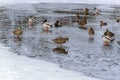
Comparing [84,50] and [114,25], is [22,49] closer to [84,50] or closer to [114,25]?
[84,50]

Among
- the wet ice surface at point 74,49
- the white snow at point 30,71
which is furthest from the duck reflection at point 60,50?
the white snow at point 30,71

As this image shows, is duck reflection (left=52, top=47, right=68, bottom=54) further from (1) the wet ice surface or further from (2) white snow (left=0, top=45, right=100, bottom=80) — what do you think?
(2) white snow (left=0, top=45, right=100, bottom=80)

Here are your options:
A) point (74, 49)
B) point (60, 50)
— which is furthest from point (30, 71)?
point (74, 49)

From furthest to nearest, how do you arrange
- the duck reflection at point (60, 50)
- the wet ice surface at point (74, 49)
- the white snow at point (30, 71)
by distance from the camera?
the duck reflection at point (60, 50), the wet ice surface at point (74, 49), the white snow at point (30, 71)

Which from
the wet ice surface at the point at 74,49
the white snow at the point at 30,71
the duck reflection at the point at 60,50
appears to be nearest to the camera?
the white snow at the point at 30,71

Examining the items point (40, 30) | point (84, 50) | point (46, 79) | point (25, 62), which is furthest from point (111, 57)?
point (40, 30)

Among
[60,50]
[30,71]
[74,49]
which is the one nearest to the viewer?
[30,71]

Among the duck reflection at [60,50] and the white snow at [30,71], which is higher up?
the white snow at [30,71]

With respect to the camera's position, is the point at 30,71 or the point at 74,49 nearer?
the point at 30,71

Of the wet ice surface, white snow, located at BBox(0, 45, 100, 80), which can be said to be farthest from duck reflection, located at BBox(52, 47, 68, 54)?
white snow, located at BBox(0, 45, 100, 80)

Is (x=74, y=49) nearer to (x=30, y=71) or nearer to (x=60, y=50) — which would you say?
(x=60, y=50)

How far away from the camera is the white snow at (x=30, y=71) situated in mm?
13914

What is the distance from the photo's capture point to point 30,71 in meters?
14.8

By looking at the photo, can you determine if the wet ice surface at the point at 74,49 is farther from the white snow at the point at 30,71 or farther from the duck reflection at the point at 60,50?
the white snow at the point at 30,71
